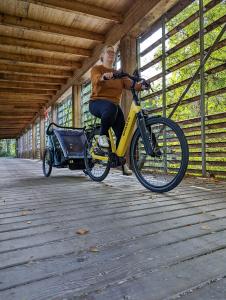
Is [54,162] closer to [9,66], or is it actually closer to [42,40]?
[42,40]

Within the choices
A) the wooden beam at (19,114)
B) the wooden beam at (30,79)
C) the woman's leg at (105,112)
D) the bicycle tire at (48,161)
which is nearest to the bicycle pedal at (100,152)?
the woman's leg at (105,112)

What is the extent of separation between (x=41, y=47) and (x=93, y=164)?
12.1ft

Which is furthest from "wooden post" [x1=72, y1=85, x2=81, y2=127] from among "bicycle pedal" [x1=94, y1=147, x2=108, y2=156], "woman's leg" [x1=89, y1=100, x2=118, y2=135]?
"woman's leg" [x1=89, y1=100, x2=118, y2=135]

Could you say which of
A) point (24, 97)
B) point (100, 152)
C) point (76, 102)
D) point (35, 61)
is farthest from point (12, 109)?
point (100, 152)

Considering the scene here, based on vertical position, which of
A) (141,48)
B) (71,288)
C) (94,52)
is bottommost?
(71,288)

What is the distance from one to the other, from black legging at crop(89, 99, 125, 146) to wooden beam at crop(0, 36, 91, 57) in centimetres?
357

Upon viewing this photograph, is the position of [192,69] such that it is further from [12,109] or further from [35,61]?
[12,109]

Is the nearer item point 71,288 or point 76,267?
point 71,288

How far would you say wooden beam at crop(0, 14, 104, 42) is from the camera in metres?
4.86

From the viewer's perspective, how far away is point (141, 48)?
16.2 ft

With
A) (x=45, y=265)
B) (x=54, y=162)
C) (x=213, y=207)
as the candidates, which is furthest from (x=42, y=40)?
(x=45, y=265)

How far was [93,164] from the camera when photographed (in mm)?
3637

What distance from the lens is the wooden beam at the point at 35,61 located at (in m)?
6.60

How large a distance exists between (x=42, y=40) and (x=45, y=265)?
232 inches
